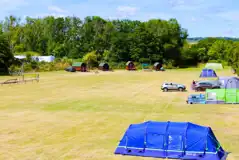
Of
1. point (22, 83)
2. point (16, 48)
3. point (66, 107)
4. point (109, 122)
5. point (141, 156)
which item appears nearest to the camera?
point (141, 156)

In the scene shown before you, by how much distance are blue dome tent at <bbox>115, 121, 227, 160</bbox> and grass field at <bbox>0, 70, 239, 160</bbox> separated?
0.90 meters

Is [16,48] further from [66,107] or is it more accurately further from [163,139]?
[163,139]

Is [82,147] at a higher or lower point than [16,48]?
lower

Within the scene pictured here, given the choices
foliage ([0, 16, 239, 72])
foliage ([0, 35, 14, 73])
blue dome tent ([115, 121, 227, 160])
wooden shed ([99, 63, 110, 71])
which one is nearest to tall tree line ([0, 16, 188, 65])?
foliage ([0, 16, 239, 72])

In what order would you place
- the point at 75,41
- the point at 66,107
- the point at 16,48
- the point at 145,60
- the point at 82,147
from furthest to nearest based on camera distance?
the point at 75,41, the point at 16,48, the point at 145,60, the point at 66,107, the point at 82,147

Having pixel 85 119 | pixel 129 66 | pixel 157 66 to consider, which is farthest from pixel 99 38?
pixel 85 119

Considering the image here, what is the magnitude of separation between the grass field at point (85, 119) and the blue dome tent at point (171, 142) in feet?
2.96

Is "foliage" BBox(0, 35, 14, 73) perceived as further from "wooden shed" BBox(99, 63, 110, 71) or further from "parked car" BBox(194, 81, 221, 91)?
"parked car" BBox(194, 81, 221, 91)

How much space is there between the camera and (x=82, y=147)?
22.1 meters

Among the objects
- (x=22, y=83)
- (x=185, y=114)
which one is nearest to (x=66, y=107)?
(x=185, y=114)

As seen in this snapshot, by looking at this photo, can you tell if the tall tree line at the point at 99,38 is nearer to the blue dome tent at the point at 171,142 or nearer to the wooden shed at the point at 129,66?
the wooden shed at the point at 129,66

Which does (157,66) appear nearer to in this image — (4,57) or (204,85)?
(4,57)

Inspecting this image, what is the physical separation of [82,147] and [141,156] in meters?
4.26

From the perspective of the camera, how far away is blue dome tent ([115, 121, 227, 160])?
1934 centimetres
